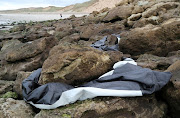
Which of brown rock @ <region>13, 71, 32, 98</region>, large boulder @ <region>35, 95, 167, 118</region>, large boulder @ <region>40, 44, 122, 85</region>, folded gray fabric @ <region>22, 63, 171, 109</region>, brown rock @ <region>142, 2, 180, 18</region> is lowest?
brown rock @ <region>13, 71, 32, 98</region>

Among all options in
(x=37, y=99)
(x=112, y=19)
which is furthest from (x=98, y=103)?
(x=112, y=19)

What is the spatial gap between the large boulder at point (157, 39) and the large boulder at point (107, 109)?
2.98 metres

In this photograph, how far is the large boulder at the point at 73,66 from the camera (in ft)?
11.5

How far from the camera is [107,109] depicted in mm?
2922

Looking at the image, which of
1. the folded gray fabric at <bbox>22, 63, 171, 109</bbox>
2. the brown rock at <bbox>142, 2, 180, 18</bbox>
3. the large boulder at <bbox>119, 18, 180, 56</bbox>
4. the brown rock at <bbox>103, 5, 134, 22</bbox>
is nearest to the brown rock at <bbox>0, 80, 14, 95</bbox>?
the folded gray fabric at <bbox>22, 63, 171, 109</bbox>

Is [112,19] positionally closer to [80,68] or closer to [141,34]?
[141,34]

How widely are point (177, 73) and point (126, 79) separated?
1077 millimetres

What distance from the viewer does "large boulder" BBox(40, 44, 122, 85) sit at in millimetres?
3508

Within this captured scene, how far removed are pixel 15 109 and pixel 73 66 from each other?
150 centimetres

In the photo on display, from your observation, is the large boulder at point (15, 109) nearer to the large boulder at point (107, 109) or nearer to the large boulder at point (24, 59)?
the large boulder at point (107, 109)

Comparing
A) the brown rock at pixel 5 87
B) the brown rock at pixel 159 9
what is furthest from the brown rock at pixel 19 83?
the brown rock at pixel 159 9

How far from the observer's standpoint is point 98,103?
2967mm

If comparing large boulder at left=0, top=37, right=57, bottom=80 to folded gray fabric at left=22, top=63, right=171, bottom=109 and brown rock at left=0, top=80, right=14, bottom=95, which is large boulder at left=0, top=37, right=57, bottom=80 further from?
folded gray fabric at left=22, top=63, right=171, bottom=109

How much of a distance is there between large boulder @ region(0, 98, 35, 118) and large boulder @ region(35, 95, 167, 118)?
0.59m
